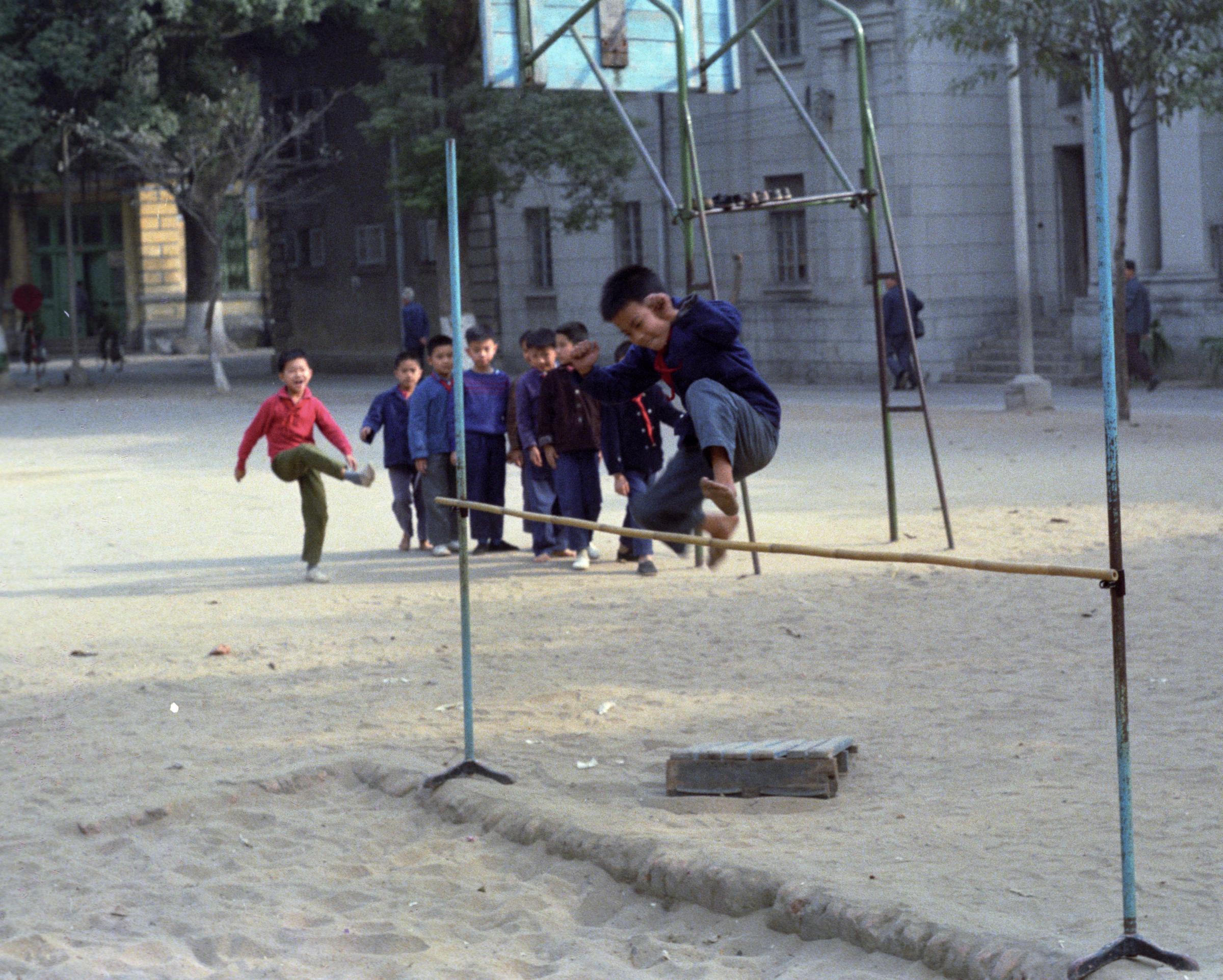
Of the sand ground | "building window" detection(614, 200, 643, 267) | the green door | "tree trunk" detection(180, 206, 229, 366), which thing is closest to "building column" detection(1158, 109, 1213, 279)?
"building window" detection(614, 200, 643, 267)

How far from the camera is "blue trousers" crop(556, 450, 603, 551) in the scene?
37.4 feet

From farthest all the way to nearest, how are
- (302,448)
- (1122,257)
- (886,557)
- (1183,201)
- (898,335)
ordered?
1. (898,335)
2. (1183,201)
3. (1122,257)
4. (302,448)
5. (886,557)

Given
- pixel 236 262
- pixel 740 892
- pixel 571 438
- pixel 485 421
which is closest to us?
pixel 740 892

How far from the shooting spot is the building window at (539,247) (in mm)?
33188

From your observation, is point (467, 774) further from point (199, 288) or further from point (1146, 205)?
point (199, 288)

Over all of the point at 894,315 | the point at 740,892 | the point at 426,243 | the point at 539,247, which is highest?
the point at 426,243

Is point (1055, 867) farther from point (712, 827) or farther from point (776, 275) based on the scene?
point (776, 275)

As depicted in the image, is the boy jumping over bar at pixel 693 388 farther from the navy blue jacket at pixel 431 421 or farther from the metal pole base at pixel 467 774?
the navy blue jacket at pixel 431 421

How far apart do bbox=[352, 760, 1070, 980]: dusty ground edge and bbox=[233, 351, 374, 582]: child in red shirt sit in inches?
192

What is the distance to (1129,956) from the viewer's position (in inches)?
170

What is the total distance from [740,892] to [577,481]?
6450mm

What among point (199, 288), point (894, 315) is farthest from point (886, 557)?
point (199, 288)

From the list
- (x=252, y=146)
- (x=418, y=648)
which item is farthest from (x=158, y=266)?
(x=418, y=648)

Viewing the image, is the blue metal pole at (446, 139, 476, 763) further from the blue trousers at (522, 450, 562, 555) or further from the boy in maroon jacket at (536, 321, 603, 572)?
the blue trousers at (522, 450, 562, 555)
